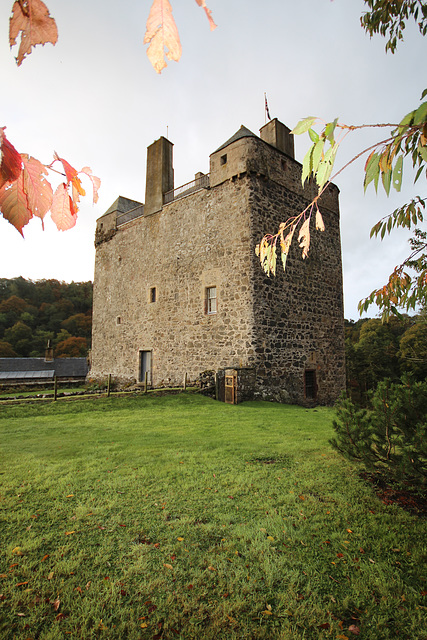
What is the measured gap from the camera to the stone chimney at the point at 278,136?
14.4m

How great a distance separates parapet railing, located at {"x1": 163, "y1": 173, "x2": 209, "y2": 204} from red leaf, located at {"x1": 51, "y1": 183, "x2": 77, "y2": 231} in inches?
527

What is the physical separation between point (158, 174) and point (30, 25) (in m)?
17.5

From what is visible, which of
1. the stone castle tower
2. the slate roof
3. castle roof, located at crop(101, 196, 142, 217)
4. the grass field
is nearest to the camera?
the grass field

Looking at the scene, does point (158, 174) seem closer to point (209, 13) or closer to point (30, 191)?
point (30, 191)

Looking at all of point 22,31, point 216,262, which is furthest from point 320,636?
point 216,262

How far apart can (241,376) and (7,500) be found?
8.34m

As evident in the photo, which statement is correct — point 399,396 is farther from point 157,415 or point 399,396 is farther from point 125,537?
point 157,415

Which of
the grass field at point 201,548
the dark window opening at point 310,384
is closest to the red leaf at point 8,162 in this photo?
the grass field at point 201,548

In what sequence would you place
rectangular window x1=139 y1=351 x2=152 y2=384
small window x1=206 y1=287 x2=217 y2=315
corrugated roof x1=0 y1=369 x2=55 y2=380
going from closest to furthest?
1. small window x1=206 y1=287 x2=217 y2=315
2. rectangular window x1=139 y1=351 x2=152 y2=384
3. corrugated roof x1=0 y1=369 x2=55 y2=380

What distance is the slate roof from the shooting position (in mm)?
25875

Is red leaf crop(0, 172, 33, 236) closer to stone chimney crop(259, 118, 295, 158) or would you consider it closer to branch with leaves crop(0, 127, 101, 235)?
branch with leaves crop(0, 127, 101, 235)

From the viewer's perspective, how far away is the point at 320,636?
6.42 feet

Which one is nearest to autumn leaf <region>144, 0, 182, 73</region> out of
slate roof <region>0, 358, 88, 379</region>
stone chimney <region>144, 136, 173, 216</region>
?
stone chimney <region>144, 136, 173, 216</region>

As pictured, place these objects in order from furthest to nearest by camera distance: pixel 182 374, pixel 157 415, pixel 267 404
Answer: pixel 182 374, pixel 267 404, pixel 157 415
